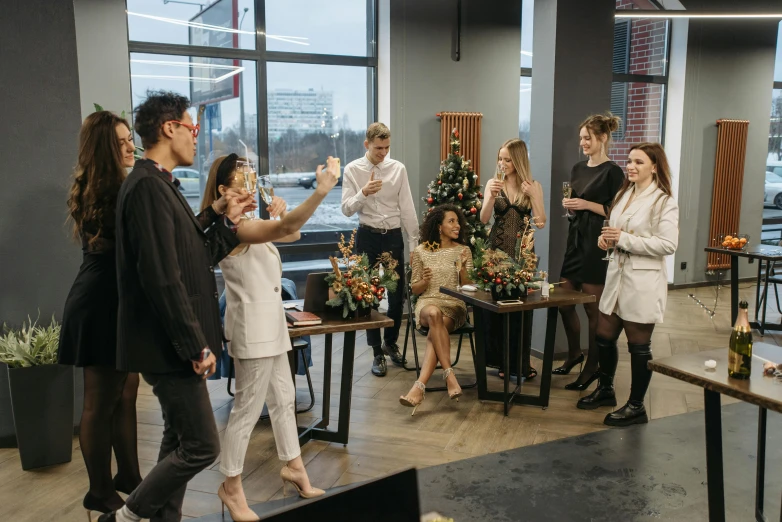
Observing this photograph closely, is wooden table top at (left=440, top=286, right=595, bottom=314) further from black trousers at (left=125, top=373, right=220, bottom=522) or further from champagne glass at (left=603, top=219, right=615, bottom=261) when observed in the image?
black trousers at (left=125, top=373, right=220, bottom=522)

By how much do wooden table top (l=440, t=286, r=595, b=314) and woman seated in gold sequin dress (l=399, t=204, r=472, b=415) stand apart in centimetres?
16

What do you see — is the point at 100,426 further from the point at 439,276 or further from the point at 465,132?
the point at 465,132

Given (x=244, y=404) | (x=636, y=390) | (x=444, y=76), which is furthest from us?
(x=444, y=76)

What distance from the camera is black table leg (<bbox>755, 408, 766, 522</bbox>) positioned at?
8.80 feet

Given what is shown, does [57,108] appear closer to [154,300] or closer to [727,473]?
[154,300]

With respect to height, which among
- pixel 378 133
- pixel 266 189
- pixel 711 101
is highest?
pixel 711 101

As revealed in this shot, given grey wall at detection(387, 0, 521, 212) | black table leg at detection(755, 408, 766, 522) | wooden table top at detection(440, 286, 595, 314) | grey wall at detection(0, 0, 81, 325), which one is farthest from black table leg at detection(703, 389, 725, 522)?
grey wall at detection(387, 0, 521, 212)

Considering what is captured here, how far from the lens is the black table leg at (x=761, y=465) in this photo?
2682 mm

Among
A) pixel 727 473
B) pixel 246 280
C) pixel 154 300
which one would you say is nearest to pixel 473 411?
pixel 727 473

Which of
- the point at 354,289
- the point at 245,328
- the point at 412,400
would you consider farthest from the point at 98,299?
the point at 412,400

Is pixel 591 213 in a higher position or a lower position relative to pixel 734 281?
higher

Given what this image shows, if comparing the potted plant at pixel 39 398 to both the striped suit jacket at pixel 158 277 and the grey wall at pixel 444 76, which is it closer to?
the striped suit jacket at pixel 158 277

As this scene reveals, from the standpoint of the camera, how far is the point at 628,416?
3.96m

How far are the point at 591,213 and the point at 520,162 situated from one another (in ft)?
1.95
